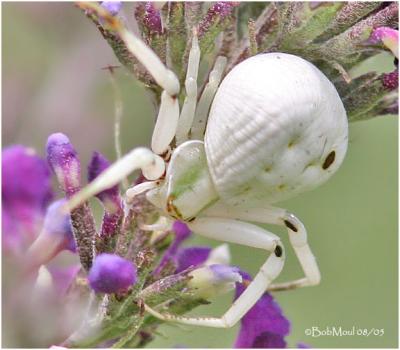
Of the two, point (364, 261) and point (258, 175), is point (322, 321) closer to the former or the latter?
point (364, 261)

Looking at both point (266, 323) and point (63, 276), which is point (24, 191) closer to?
point (63, 276)

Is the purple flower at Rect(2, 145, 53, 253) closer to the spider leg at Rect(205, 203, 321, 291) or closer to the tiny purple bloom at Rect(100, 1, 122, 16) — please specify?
the spider leg at Rect(205, 203, 321, 291)

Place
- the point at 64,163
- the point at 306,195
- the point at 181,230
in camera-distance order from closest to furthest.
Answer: the point at 64,163 < the point at 181,230 < the point at 306,195

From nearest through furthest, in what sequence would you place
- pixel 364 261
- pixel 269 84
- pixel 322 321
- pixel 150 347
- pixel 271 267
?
pixel 269 84, pixel 271 267, pixel 150 347, pixel 322 321, pixel 364 261

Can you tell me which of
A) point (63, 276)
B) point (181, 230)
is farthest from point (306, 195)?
point (63, 276)

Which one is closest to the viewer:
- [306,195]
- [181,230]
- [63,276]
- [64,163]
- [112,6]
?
[112,6]

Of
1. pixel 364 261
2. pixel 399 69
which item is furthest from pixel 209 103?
pixel 364 261
